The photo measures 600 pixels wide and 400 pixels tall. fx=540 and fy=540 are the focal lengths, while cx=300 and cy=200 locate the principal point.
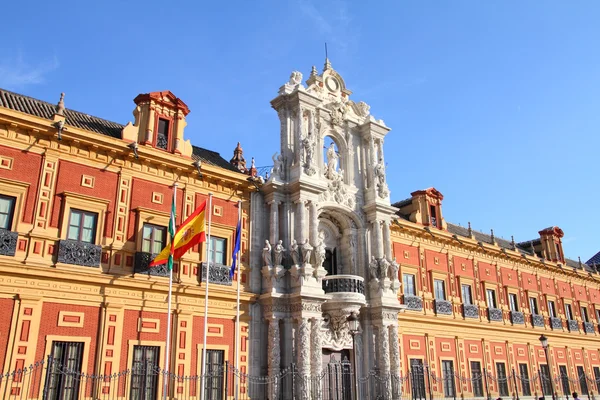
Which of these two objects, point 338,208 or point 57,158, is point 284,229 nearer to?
point 338,208

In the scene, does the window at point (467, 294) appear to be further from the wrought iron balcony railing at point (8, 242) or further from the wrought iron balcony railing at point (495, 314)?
the wrought iron balcony railing at point (8, 242)

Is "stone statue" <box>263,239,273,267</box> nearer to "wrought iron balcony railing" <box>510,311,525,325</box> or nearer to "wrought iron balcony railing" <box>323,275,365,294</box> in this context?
"wrought iron balcony railing" <box>323,275,365,294</box>

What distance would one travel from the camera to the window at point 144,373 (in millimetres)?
17594

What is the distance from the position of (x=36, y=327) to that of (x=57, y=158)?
5.49 m

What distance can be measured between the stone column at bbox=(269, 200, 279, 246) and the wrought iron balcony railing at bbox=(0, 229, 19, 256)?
31.6ft

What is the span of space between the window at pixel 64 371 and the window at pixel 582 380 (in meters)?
32.8

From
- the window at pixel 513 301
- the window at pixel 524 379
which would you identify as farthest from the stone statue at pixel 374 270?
the window at pixel 513 301

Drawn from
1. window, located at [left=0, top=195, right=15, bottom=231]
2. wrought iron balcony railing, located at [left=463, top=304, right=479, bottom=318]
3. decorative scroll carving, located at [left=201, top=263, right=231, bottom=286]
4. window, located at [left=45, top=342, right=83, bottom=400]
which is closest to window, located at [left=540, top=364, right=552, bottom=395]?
wrought iron balcony railing, located at [left=463, top=304, right=479, bottom=318]

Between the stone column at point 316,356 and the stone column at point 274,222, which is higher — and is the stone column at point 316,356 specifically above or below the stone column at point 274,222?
below

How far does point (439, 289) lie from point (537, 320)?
9.85 metres

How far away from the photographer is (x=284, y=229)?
74.5ft

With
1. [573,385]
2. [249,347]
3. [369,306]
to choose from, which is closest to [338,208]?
[369,306]

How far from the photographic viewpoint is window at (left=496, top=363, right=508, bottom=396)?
30388 millimetres

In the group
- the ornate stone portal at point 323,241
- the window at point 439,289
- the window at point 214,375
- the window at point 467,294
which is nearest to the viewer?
the window at point 214,375
